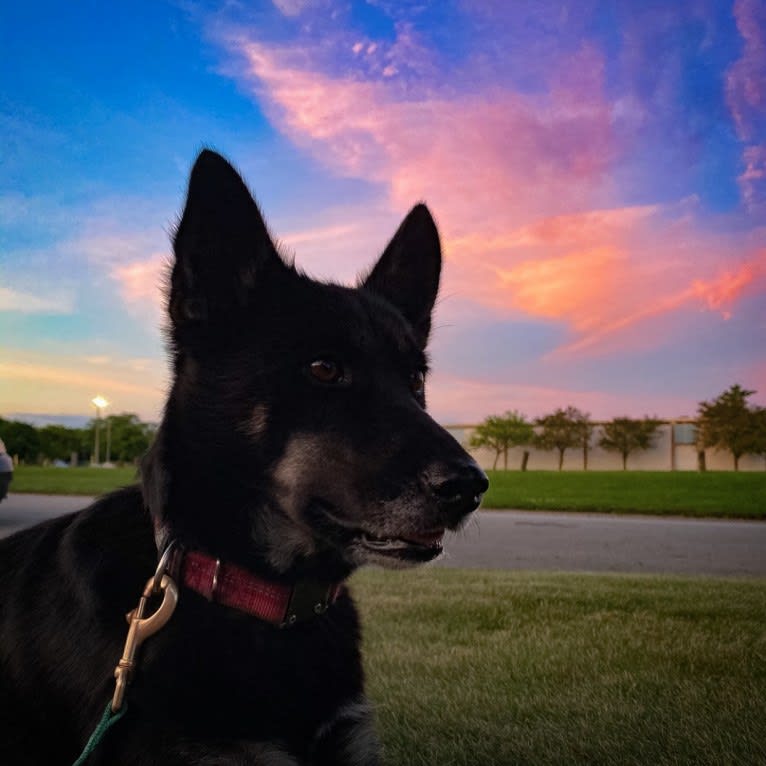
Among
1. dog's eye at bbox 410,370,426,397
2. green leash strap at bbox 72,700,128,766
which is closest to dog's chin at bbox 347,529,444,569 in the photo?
dog's eye at bbox 410,370,426,397

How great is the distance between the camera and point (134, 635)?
7.06ft

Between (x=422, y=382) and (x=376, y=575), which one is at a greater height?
(x=422, y=382)

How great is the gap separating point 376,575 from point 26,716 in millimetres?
5834

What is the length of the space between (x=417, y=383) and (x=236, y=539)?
3.06ft

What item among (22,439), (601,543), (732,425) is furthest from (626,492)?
(22,439)

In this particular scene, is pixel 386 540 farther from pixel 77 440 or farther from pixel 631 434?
pixel 77 440

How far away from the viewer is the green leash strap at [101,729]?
6.72ft

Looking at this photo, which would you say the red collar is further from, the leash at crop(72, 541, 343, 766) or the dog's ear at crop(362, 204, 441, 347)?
the dog's ear at crop(362, 204, 441, 347)

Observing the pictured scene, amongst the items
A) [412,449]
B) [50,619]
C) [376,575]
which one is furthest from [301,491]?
[376,575]

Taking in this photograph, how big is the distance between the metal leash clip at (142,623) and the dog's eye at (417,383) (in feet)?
3.67

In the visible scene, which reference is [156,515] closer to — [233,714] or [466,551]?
[233,714]

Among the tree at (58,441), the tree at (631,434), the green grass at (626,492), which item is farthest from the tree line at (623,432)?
the tree at (58,441)

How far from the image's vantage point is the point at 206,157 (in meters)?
2.61

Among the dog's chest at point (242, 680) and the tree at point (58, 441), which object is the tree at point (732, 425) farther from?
the tree at point (58, 441)
